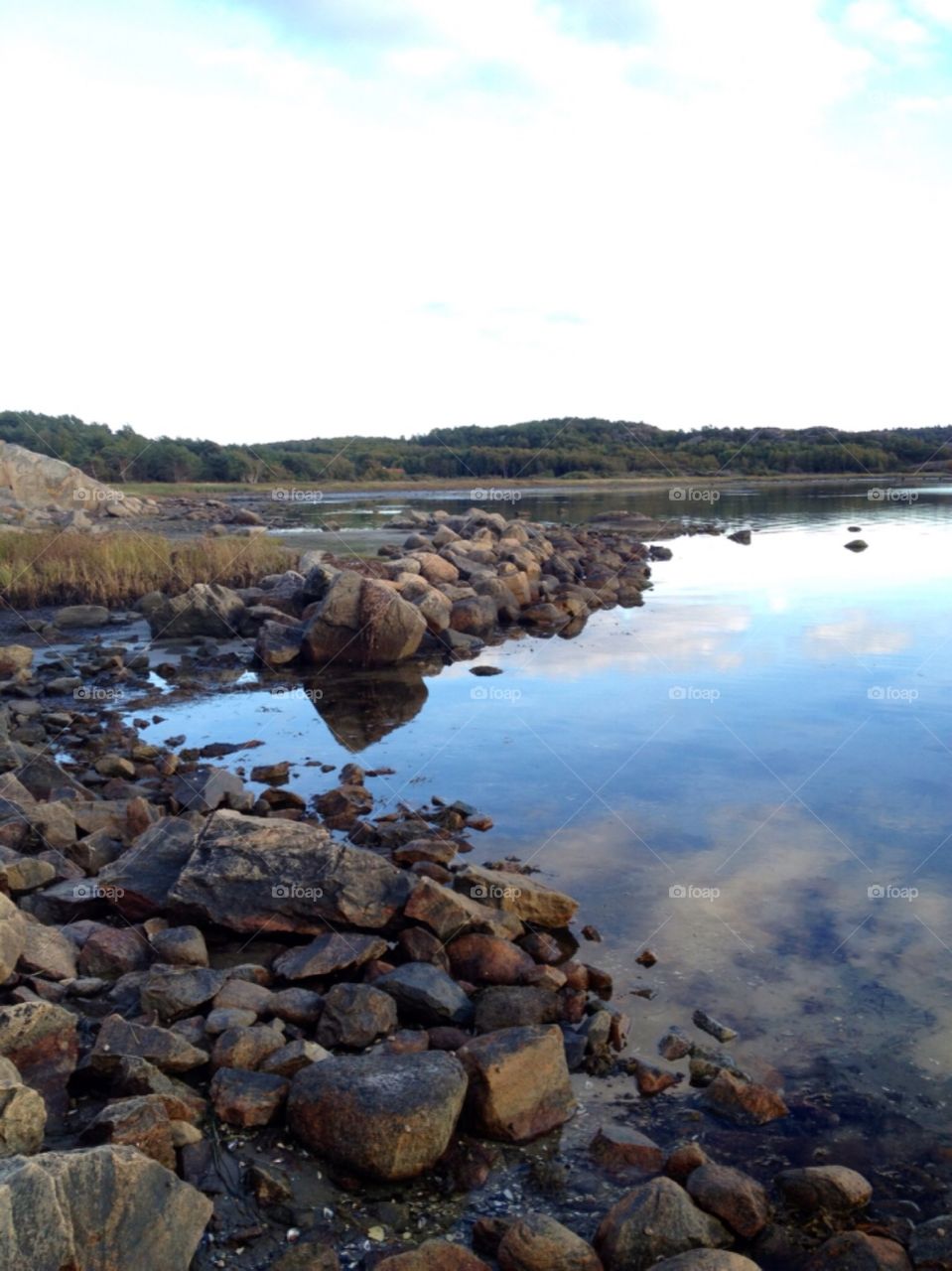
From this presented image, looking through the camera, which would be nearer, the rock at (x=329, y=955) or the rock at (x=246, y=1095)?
the rock at (x=246, y=1095)

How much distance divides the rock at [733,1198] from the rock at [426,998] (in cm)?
166

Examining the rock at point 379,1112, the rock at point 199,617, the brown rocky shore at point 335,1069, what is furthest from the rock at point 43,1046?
the rock at point 199,617

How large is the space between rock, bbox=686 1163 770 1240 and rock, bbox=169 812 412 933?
8.61 ft

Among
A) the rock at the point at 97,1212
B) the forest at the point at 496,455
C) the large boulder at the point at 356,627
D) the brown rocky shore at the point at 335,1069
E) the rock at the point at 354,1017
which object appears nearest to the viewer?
the rock at the point at 97,1212

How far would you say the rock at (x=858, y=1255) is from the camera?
3.87 metres

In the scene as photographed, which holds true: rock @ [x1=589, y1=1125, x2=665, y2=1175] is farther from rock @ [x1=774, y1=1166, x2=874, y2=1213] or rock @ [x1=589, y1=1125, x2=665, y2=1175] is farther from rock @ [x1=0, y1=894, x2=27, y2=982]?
rock @ [x1=0, y1=894, x2=27, y2=982]

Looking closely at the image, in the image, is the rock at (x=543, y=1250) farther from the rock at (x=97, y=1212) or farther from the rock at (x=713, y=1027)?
the rock at (x=713, y=1027)

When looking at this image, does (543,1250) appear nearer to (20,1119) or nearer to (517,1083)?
(517,1083)

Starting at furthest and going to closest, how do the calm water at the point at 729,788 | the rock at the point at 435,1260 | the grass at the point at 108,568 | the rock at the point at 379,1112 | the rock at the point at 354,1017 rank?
the grass at the point at 108,568, the calm water at the point at 729,788, the rock at the point at 354,1017, the rock at the point at 379,1112, the rock at the point at 435,1260

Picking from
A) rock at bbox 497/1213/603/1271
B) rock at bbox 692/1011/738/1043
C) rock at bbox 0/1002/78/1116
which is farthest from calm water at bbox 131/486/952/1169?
rock at bbox 0/1002/78/1116

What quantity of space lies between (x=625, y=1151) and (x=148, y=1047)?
7.21 ft

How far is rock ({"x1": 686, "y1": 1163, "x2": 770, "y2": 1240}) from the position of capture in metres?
4.06

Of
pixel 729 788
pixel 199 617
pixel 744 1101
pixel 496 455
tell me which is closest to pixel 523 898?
pixel 744 1101

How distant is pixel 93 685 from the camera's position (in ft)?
46.9
